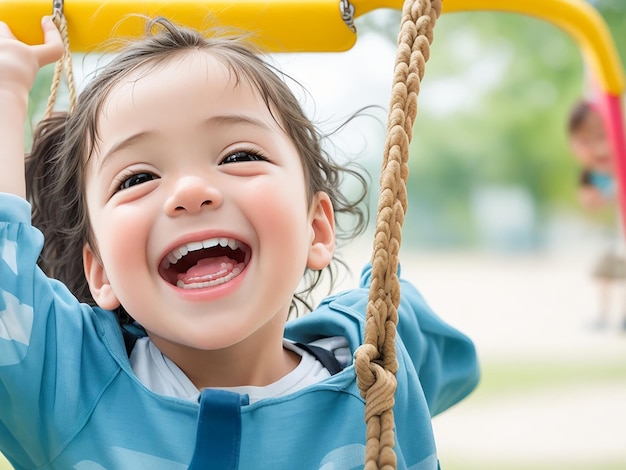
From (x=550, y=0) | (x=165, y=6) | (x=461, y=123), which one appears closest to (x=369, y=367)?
(x=165, y=6)

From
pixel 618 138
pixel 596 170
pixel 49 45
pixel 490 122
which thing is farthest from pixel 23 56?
pixel 490 122

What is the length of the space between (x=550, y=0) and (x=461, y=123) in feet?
16.6

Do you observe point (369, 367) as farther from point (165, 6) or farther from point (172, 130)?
point (165, 6)

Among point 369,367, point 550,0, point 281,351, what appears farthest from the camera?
point 550,0

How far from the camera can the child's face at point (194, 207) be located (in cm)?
69

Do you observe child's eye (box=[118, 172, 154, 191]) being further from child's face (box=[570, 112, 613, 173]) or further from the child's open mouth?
child's face (box=[570, 112, 613, 173])

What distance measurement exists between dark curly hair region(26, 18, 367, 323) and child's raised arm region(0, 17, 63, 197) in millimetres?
53

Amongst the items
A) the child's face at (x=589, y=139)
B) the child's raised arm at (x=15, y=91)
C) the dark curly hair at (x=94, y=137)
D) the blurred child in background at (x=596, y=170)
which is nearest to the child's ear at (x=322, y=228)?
the dark curly hair at (x=94, y=137)

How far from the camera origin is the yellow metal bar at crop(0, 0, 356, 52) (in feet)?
2.79

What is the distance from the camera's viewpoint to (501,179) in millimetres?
6078

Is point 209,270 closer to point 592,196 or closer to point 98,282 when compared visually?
point 98,282

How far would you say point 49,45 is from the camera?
32.1 inches

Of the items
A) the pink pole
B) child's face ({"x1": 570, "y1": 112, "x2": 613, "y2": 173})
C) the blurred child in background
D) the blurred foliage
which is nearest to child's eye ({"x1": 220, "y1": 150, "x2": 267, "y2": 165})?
the pink pole

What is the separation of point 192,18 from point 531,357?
11.2ft
